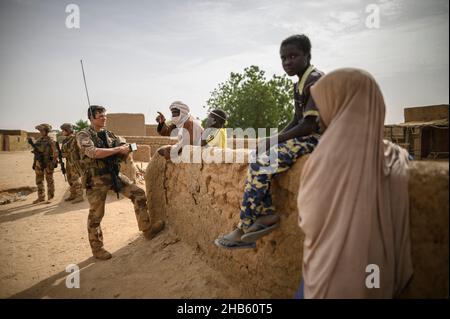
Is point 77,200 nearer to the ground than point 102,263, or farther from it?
farther from it

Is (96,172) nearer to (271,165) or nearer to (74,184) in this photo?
(271,165)

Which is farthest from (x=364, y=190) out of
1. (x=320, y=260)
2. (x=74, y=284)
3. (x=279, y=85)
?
(x=279, y=85)

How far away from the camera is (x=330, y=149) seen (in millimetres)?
1416

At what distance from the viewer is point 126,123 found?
1747 cm

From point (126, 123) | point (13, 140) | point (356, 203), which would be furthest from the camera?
point (13, 140)

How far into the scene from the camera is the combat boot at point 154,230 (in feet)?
14.4

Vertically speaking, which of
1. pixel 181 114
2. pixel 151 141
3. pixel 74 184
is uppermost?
pixel 181 114

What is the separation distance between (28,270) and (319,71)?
479 cm

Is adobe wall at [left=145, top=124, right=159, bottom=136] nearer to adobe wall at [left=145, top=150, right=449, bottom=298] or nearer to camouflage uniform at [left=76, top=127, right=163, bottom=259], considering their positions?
adobe wall at [left=145, top=150, right=449, bottom=298]

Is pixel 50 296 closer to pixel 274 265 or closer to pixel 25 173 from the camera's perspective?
pixel 274 265

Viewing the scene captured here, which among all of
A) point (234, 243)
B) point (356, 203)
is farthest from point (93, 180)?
point (356, 203)

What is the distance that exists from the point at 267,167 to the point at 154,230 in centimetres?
310

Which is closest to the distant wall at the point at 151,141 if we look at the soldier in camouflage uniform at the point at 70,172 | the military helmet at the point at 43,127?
the military helmet at the point at 43,127

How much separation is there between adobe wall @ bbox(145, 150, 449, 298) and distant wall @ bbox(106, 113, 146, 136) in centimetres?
1398
